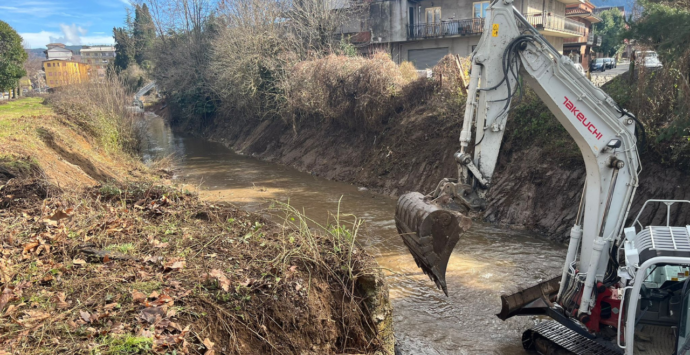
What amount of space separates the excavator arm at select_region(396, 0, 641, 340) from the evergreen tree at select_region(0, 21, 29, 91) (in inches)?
1286

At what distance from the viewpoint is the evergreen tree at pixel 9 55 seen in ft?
94.7

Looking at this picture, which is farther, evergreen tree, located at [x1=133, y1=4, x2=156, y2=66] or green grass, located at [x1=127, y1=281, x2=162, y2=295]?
evergreen tree, located at [x1=133, y1=4, x2=156, y2=66]

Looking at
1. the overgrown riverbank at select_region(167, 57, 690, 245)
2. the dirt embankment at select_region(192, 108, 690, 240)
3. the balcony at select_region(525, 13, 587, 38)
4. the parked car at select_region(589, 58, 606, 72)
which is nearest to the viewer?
the dirt embankment at select_region(192, 108, 690, 240)

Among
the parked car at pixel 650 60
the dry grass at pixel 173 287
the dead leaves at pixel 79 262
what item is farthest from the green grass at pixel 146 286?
the parked car at pixel 650 60

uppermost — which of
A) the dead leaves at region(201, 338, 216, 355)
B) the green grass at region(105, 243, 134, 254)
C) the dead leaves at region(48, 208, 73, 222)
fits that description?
the dead leaves at region(48, 208, 73, 222)

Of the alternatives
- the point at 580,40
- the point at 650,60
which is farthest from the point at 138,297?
the point at 580,40

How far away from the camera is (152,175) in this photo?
18719 millimetres

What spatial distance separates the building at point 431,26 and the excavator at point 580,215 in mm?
23873

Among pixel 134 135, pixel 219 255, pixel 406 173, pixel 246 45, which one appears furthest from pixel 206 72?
pixel 219 255

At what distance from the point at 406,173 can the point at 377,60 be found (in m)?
5.75

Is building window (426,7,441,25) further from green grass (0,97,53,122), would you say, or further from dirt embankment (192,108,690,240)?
green grass (0,97,53,122)

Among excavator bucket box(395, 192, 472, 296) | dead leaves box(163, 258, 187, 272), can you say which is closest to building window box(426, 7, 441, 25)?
excavator bucket box(395, 192, 472, 296)

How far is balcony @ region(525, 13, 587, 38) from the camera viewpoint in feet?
90.0

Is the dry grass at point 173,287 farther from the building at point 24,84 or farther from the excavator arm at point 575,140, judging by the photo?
the building at point 24,84
